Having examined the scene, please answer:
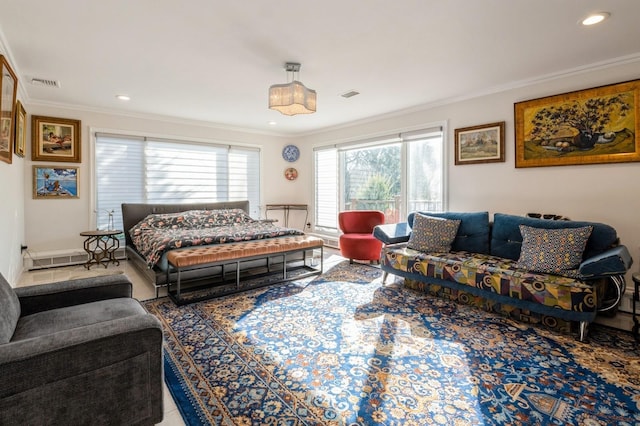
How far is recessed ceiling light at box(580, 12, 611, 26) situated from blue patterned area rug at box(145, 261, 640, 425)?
2394 mm

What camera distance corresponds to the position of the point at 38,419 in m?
1.16

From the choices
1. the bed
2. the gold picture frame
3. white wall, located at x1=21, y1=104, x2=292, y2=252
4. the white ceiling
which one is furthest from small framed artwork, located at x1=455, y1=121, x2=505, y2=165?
white wall, located at x1=21, y1=104, x2=292, y2=252

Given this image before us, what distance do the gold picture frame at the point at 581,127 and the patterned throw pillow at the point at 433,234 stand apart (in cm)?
109

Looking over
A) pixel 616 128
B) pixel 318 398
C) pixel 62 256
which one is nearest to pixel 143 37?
pixel 318 398

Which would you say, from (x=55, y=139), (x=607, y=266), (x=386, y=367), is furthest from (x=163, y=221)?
(x=607, y=266)

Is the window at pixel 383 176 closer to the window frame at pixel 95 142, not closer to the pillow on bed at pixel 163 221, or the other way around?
the window frame at pixel 95 142

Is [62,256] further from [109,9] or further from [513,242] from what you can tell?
[513,242]

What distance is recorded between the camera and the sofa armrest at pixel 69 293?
6.08 ft

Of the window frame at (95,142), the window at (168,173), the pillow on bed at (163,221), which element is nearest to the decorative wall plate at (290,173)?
the window at (168,173)

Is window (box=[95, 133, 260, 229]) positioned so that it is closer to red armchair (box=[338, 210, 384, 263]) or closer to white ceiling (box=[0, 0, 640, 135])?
white ceiling (box=[0, 0, 640, 135])

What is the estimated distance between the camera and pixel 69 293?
1.94 meters

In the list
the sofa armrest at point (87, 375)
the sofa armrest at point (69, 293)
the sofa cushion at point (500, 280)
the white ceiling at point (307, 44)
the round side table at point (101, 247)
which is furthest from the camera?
the round side table at point (101, 247)

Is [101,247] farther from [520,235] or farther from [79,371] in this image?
[520,235]

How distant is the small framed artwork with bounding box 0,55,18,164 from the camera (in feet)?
8.48
